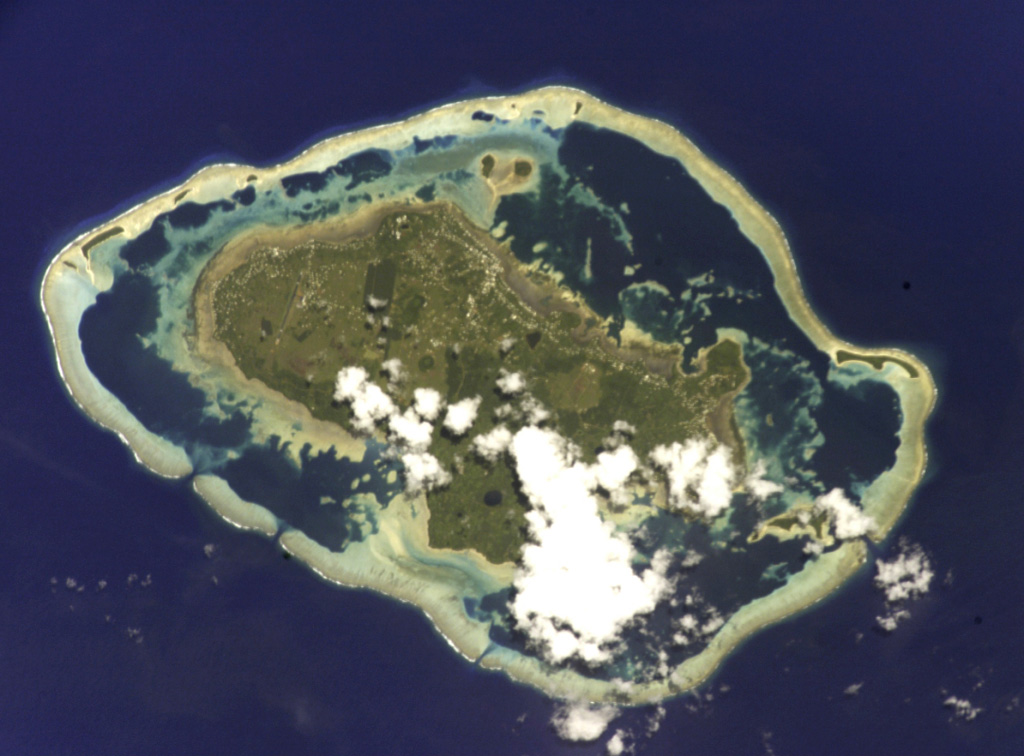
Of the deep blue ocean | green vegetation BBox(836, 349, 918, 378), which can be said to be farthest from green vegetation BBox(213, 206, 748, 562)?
the deep blue ocean

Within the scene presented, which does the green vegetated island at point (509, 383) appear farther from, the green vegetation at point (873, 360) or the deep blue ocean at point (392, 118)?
the deep blue ocean at point (392, 118)

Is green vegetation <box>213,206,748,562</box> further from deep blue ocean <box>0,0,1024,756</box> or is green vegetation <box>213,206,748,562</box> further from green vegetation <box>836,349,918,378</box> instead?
deep blue ocean <box>0,0,1024,756</box>

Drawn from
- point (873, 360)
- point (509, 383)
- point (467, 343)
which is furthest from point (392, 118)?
point (873, 360)

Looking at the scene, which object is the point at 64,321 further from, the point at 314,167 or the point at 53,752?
the point at 53,752

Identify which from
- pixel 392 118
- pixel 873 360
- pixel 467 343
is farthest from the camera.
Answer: pixel 392 118

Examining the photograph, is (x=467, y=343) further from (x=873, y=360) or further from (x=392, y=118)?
(x=873, y=360)
